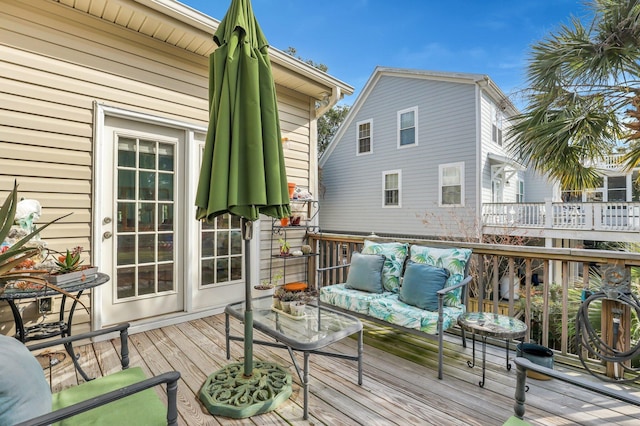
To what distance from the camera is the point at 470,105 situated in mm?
7867

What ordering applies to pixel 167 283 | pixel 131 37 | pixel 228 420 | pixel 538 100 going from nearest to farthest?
pixel 228 420 → pixel 131 37 → pixel 167 283 → pixel 538 100

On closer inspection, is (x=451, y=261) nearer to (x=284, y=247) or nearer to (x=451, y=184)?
(x=284, y=247)

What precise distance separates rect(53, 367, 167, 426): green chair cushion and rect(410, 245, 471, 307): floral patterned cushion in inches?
85.6

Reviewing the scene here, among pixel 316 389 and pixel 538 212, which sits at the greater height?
pixel 538 212

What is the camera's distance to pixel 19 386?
3.20ft

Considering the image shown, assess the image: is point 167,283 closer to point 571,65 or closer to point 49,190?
point 49,190

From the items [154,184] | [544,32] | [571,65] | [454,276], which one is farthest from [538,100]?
[154,184]

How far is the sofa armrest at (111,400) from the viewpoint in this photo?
87 cm

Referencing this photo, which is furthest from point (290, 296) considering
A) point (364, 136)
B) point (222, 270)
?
point (364, 136)

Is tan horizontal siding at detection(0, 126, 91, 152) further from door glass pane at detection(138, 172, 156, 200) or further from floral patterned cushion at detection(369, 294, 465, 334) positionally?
floral patterned cushion at detection(369, 294, 465, 334)

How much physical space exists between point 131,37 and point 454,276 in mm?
3817

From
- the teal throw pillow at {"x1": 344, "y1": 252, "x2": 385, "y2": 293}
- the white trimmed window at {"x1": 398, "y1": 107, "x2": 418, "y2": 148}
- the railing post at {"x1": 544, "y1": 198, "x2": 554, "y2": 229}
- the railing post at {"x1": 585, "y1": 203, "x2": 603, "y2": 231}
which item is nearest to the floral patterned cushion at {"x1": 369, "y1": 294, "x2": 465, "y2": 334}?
the teal throw pillow at {"x1": 344, "y1": 252, "x2": 385, "y2": 293}

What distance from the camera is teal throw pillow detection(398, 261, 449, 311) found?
2.56 metres

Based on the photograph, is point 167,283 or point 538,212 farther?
point 538,212
